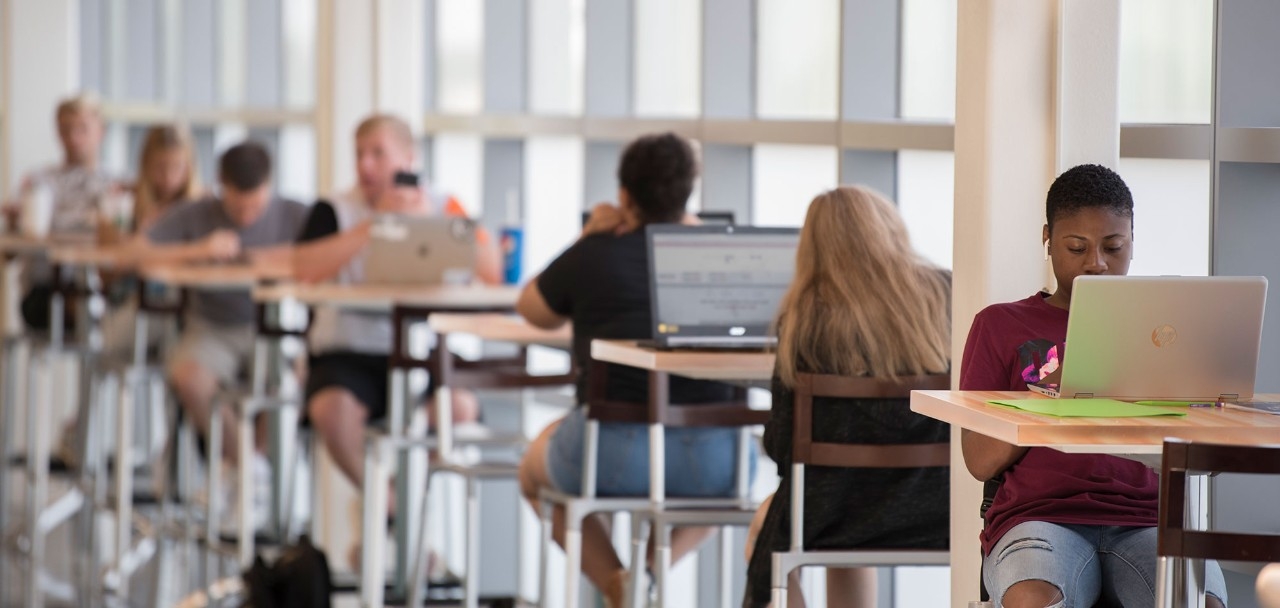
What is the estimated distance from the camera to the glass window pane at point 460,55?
23.2ft

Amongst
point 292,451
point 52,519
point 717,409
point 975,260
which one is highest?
point 975,260

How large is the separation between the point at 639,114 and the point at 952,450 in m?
3.14

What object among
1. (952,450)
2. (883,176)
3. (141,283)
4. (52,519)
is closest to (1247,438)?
(952,450)

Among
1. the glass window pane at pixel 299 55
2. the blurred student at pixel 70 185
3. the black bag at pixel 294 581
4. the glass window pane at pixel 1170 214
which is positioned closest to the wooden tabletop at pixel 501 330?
the black bag at pixel 294 581

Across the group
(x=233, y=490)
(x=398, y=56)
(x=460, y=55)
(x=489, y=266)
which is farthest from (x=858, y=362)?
(x=460, y=55)

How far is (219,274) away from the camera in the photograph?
5.59 m

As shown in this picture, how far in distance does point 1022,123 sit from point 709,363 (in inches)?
29.2

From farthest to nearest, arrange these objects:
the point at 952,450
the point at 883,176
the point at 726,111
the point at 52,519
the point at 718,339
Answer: the point at 52,519 → the point at 726,111 → the point at 883,176 → the point at 718,339 → the point at 952,450

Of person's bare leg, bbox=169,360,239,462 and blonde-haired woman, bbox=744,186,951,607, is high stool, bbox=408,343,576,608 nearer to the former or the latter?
blonde-haired woman, bbox=744,186,951,607

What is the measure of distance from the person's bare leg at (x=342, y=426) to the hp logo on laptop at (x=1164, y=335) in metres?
3.45

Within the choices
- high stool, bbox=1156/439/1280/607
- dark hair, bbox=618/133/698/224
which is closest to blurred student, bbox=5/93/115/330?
dark hair, bbox=618/133/698/224

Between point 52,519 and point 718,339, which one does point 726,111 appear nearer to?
point 718,339

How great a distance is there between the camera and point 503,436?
15.8 feet

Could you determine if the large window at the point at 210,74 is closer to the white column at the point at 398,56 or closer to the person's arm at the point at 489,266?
A: the white column at the point at 398,56
